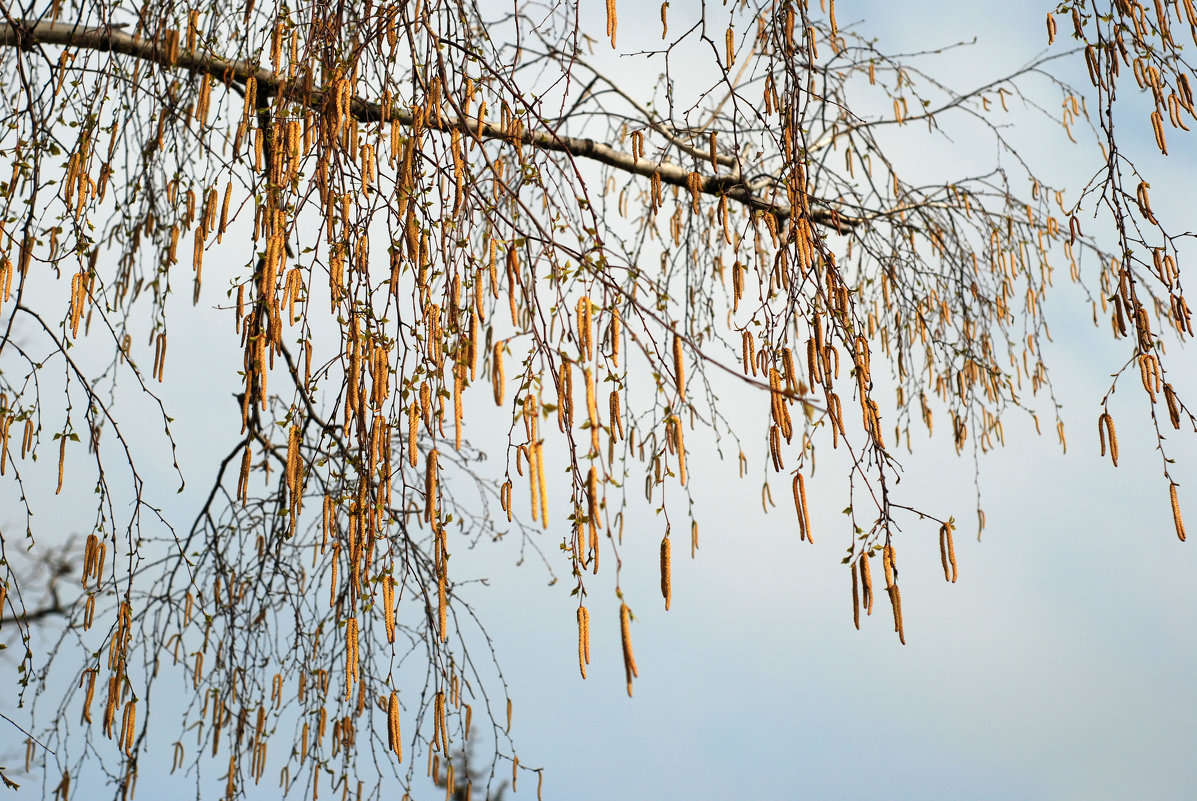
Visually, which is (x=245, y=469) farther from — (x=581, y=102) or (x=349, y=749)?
(x=581, y=102)

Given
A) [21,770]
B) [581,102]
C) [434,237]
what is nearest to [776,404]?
[434,237]

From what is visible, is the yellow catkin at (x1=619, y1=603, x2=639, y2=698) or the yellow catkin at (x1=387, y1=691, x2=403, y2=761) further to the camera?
the yellow catkin at (x1=387, y1=691, x2=403, y2=761)

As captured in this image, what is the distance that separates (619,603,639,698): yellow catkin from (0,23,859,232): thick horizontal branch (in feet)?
1.70

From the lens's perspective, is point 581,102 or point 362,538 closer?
point 362,538

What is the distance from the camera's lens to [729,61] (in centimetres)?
151

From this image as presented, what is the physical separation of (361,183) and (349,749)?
130 cm

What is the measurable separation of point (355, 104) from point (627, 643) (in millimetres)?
1433

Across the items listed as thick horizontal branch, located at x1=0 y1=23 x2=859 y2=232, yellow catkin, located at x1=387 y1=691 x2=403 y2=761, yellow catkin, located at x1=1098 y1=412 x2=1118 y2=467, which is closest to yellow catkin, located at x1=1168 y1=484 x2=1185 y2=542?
yellow catkin, located at x1=1098 y1=412 x2=1118 y2=467

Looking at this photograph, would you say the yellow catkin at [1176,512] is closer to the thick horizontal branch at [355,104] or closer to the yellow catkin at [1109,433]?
the yellow catkin at [1109,433]

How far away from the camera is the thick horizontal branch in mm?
1396

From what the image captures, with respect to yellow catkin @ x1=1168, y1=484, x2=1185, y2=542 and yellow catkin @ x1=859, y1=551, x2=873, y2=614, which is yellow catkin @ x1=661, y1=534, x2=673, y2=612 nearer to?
yellow catkin @ x1=859, y1=551, x2=873, y2=614

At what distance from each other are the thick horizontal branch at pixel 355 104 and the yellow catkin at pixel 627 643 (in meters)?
0.52

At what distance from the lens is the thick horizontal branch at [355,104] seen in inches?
54.9

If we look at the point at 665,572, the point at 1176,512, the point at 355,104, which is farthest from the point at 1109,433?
the point at 355,104
